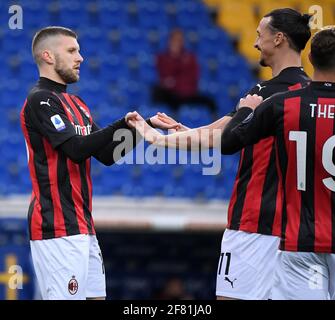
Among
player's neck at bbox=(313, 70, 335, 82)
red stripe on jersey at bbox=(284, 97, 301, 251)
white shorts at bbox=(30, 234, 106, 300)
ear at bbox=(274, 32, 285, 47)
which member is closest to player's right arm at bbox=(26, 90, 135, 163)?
white shorts at bbox=(30, 234, 106, 300)

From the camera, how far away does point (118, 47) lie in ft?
42.3

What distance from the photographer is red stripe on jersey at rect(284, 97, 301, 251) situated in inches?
192

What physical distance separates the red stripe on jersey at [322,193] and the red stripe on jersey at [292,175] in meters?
0.10

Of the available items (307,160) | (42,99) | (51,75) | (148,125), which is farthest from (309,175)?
(51,75)

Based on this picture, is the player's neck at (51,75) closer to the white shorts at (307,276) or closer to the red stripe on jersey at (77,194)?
the red stripe on jersey at (77,194)

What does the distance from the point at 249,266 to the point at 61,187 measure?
1.24 meters

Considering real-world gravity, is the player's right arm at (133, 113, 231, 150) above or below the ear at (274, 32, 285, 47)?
below

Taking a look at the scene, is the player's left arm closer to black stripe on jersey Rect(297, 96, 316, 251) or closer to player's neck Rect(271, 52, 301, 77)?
black stripe on jersey Rect(297, 96, 316, 251)

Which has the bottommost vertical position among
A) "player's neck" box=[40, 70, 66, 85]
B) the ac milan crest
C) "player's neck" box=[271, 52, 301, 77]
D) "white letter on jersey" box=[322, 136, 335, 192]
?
the ac milan crest

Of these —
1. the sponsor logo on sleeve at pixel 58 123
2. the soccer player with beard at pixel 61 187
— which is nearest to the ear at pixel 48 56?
the soccer player with beard at pixel 61 187

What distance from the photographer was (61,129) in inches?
222

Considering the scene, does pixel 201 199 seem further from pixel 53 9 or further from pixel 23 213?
pixel 53 9

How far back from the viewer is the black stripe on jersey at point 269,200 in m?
5.52
